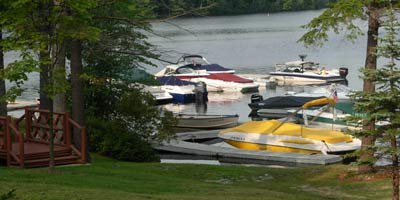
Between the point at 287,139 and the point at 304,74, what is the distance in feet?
108

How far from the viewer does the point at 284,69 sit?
63.6 m

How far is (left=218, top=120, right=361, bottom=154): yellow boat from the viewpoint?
94.5 feet

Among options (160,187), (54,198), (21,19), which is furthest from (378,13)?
(54,198)

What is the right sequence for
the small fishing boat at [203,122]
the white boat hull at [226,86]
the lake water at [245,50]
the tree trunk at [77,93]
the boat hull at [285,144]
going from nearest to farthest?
1. the tree trunk at [77,93]
2. the boat hull at [285,144]
3. the small fishing boat at [203,122]
4. the lake water at [245,50]
5. the white boat hull at [226,86]

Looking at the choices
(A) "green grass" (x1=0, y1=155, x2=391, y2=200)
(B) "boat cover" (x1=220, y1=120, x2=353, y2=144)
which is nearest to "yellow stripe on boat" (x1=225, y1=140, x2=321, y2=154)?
(B) "boat cover" (x1=220, y1=120, x2=353, y2=144)

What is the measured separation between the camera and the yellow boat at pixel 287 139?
28812 mm

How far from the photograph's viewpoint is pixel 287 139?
29.5m

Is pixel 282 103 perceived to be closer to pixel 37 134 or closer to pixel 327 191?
pixel 37 134

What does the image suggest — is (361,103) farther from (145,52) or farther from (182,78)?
(182,78)

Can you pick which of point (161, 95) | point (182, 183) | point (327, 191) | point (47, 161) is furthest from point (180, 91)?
point (182, 183)

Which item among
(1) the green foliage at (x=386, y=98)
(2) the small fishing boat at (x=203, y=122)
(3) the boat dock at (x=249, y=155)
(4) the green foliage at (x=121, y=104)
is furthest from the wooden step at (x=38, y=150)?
(2) the small fishing boat at (x=203, y=122)

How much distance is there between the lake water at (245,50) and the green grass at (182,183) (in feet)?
72.9

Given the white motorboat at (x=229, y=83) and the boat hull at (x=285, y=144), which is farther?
the white motorboat at (x=229, y=83)

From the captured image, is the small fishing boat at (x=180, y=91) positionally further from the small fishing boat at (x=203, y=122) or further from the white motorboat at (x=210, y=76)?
the small fishing boat at (x=203, y=122)
